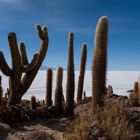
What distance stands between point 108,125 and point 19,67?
4527 millimetres

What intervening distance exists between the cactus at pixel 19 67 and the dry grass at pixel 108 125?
11.8ft

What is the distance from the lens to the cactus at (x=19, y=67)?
11242 millimetres

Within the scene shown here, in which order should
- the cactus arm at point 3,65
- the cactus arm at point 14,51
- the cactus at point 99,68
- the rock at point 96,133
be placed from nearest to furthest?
the rock at point 96,133 < the cactus at point 99,68 < the cactus arm at point 3,65 < the cactus arm at point 14,51

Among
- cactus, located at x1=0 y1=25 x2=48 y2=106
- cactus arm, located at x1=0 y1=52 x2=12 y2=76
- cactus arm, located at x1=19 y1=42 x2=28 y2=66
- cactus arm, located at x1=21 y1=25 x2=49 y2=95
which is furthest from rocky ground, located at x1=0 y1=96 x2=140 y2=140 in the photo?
cactus arm, located at x1=19 y1=42 x2=28 y2=66

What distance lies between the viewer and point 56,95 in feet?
A: 39.0

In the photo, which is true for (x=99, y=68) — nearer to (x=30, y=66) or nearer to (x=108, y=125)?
(x=108, y=125)

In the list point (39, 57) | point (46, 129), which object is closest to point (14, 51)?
point (39, 57)

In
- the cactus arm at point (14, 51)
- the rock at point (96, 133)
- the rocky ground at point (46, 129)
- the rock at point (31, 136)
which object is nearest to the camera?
the rock at point (96, 133)

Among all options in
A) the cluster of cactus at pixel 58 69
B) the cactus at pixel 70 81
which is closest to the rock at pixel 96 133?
the cluster of cactus at pixel 58 69

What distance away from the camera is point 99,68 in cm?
986

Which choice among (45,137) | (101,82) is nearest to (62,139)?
(45,137)

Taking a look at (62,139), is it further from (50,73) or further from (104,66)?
(50,73)

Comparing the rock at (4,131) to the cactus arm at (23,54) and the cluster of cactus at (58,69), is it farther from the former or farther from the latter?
the cactus arm at (23,54)

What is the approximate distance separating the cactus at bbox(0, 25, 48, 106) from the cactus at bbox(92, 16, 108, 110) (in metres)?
2.75
